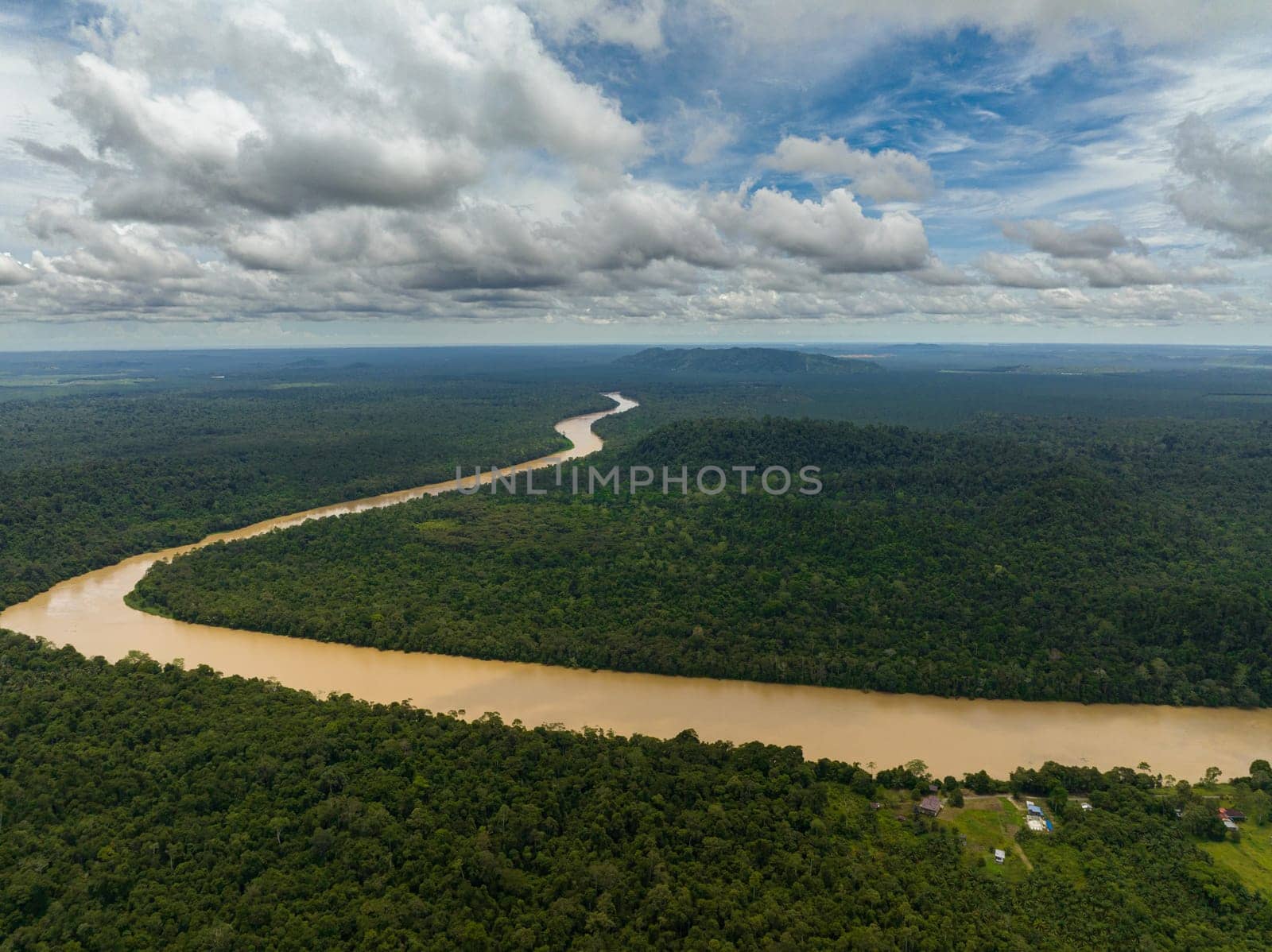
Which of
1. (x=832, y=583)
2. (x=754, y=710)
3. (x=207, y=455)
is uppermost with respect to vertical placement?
(x=207, y=455)

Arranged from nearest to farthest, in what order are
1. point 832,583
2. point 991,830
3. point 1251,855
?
point 1251,855 < point 991,830 < point 832,583

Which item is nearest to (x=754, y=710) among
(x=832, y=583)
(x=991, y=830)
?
(x=991, y=830)

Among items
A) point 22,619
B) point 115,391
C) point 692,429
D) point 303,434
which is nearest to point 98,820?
point 22,619

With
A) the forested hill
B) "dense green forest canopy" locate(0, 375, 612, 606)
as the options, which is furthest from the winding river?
"dense green forest canopy" locate(0, 375, 612, 606)

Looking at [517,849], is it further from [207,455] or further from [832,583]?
[207,455]

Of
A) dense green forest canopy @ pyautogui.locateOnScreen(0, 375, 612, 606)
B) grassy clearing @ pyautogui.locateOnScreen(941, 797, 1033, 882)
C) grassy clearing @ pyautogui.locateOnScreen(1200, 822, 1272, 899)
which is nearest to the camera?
grassy clearing @ pyautogui.locateOnScreen(1200, 822, 1272, 899)

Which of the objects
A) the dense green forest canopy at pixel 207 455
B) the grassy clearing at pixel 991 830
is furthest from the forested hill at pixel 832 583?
the dense green forest canopy at pixel 207 455

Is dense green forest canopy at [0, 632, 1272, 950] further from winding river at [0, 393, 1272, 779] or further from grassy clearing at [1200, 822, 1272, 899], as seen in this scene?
winding river at [0, 393, 1272, 779]
